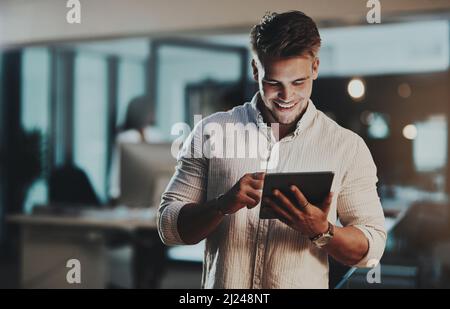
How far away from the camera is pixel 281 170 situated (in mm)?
1840

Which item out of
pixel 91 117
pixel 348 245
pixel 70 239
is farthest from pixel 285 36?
pixel 91 117

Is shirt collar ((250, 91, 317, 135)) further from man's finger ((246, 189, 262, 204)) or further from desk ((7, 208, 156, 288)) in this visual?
desk ((7, 208, 156, 288))

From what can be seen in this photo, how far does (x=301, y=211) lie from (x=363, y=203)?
264 mm

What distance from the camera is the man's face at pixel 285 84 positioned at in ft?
5.85

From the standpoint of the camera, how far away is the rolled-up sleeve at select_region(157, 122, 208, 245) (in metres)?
1.78

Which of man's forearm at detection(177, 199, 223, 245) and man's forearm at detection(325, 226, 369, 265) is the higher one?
man's forearm at detection(177, 199, 223, 245)

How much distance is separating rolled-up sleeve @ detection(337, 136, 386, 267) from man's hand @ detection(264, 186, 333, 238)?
0.47 ft

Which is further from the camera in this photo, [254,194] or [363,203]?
[363,203]

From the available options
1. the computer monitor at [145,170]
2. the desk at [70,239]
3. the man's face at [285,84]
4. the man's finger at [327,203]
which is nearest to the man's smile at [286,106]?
the man's face at [285,84]

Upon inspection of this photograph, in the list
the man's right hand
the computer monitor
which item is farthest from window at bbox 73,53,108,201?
the man's right hand

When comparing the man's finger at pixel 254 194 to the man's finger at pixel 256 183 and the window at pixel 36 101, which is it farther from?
the window at pixel 36 101

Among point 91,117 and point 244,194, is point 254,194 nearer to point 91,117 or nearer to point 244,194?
point 244,194

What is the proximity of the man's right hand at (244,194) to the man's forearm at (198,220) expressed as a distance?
0.13 ft

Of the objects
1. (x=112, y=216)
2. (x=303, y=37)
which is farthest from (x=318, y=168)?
(x=112, y=216)
